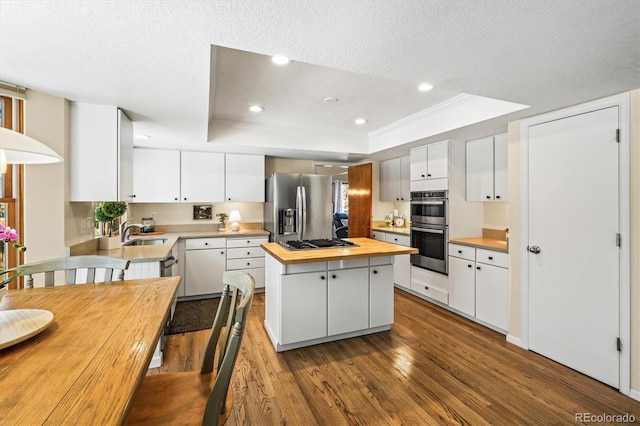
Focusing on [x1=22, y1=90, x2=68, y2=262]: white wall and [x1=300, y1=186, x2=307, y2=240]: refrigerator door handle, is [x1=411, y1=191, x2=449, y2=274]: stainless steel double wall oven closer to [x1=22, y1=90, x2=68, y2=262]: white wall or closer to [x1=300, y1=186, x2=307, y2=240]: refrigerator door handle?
Answer: [x1=300, y1=186, x2=307, y2=240]: refrigerator door handle

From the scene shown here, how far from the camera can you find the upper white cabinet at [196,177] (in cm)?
399

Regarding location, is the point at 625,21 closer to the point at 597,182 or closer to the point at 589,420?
the point at 597,182

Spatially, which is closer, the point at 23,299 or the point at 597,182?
the point at 23,299

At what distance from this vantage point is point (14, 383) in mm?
778

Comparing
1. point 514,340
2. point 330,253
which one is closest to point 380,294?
point 330,253

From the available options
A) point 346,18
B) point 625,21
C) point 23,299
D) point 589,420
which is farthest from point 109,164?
point 589,420

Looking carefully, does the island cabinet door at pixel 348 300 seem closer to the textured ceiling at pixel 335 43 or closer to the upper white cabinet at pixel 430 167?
the upper white cabinet at pixel 430 167

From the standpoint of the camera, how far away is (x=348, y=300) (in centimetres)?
276

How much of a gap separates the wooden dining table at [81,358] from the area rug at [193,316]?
1735 mm

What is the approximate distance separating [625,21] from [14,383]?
2.63 m

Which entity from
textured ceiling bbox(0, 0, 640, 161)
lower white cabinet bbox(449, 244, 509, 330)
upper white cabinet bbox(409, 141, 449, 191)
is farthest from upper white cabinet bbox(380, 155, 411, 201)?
textured ceiling bbox(0, 0, 640, 161)

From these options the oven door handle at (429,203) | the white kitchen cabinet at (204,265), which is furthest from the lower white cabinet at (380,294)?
the white kitchen cabinet at (204,265)

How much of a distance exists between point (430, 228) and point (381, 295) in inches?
53.4

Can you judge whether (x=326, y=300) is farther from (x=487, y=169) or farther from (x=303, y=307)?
(x=487, y=169)
